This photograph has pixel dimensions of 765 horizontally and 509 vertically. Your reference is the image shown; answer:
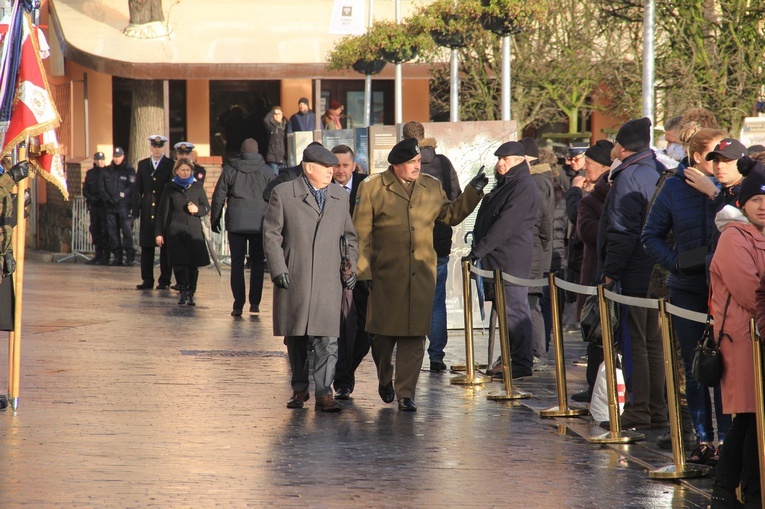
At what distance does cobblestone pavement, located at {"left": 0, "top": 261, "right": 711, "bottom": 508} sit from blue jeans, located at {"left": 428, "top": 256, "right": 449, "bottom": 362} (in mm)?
299

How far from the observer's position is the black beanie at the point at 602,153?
34.0 ft

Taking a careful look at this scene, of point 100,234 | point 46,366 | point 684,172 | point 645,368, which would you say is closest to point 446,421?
point 645,368

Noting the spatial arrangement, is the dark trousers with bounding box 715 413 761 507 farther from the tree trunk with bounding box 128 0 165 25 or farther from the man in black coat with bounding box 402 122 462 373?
the tree trunk with bounding box 128 0 165 25

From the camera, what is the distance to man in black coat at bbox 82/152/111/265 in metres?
23.8

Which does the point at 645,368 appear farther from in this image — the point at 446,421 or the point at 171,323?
the point at 171,323

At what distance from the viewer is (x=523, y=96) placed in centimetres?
2902

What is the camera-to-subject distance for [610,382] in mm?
8461

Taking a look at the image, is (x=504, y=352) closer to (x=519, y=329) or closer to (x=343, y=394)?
(x=519, y=329)

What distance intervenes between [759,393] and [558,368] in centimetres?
303

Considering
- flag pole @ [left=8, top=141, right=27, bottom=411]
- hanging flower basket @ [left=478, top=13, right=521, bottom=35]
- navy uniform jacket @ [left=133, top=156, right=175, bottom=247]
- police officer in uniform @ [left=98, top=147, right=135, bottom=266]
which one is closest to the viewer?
flag pole @ [left=8, top=141, right=27, bottom=411]

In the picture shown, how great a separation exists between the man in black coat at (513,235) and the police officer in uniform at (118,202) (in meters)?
13.5

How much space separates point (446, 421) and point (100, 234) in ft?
53.0

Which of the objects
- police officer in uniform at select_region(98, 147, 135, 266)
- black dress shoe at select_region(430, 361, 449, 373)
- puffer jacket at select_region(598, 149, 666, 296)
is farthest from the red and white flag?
police officer in uniform at select_region(98, 147, 135, 266)

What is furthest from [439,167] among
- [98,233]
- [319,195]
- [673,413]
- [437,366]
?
[98,233]
